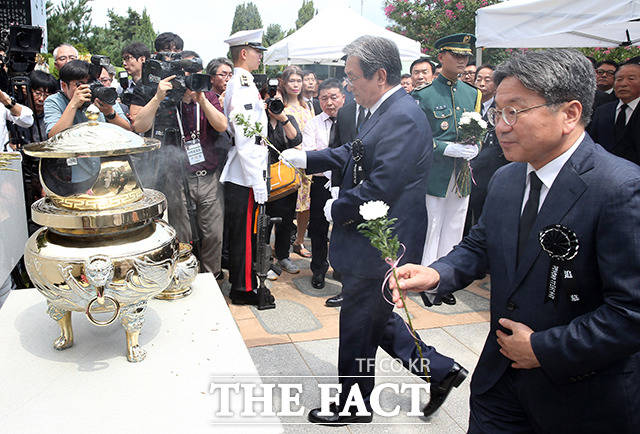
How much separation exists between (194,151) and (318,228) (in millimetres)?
1690

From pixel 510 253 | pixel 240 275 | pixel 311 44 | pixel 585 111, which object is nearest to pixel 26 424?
pixel 510 253

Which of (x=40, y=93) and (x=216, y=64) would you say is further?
(x=216, y=64)

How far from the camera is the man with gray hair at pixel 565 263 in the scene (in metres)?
1.40

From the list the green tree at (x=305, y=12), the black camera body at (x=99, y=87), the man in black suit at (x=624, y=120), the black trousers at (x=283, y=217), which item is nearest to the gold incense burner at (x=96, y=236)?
the black camera body at (x=99, y=87)

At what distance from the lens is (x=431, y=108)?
4.58 metres

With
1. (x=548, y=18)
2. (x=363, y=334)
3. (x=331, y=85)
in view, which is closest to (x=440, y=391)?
(x=363, y=334)

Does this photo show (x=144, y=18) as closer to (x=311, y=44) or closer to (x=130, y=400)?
(x=311, y=44)

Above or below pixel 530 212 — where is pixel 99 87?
above

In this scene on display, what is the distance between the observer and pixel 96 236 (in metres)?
1.64

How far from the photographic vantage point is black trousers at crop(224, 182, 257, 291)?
4.29 m

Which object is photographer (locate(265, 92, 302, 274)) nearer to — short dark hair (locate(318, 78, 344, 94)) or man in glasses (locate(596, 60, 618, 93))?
short dark hair (locate(318, 78, 344, 94))

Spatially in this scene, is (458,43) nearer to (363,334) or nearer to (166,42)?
(166,42)

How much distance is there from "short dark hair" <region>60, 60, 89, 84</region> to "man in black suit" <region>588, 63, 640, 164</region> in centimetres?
483

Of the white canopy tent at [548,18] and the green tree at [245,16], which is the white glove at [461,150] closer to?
the white canopy tent at [548,18]
